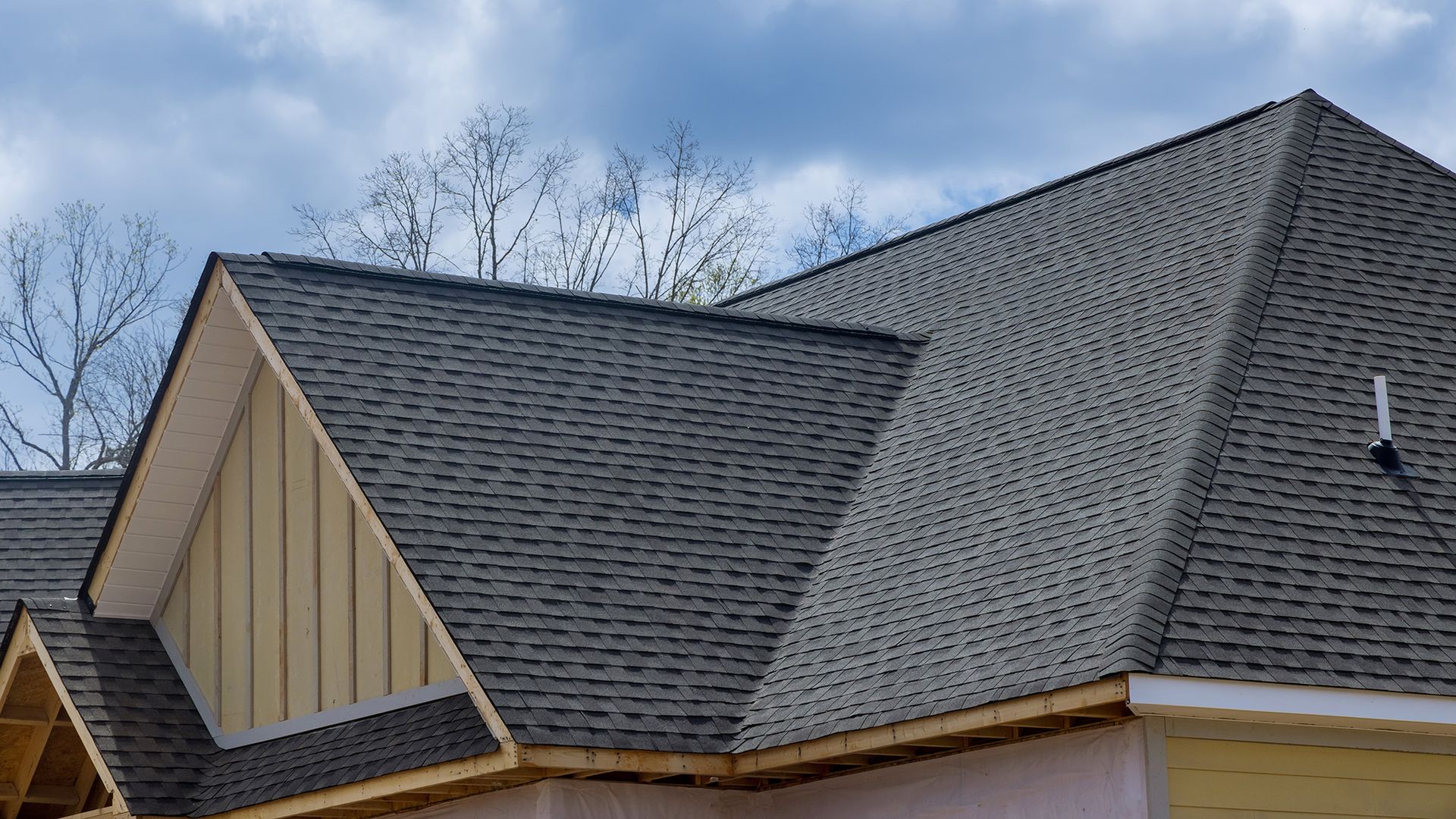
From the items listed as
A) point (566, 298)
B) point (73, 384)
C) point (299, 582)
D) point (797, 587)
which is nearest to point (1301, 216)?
point (797, 587)

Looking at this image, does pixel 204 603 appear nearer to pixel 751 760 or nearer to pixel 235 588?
pixel 235 588

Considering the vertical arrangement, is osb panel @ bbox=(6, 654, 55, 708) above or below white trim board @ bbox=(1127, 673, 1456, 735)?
above

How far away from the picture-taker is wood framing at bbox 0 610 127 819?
42.3ft

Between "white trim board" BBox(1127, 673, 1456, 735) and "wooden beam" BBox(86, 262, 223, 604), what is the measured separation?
6979mm

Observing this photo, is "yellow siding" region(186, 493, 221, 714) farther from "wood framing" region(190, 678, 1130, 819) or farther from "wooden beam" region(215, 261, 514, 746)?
"wood framing" region(190, 678, 1130, 819)

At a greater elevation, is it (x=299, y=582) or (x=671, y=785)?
(x=299, y=582)

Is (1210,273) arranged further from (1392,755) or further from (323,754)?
(323,754)

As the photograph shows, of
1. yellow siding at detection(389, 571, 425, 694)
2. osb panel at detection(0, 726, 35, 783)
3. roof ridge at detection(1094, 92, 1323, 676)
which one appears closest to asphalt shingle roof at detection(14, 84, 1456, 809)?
roof ridge at detection(1094, 92, 1323, 676)

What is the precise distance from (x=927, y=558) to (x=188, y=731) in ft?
16.8

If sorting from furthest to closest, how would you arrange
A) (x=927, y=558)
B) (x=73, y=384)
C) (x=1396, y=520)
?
1. (x=73, y=384)
2. (x=927, y=558)
3. (x=1396, y=520)

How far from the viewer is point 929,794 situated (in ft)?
31.3

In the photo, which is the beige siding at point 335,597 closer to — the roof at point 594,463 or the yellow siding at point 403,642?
the yellow siding at point 403,642

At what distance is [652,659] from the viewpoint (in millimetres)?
9922

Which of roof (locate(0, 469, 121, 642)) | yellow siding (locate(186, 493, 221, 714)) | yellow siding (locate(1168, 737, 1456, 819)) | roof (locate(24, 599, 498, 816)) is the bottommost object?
yellow siding (locate(1168, 737, 1456, 819))
